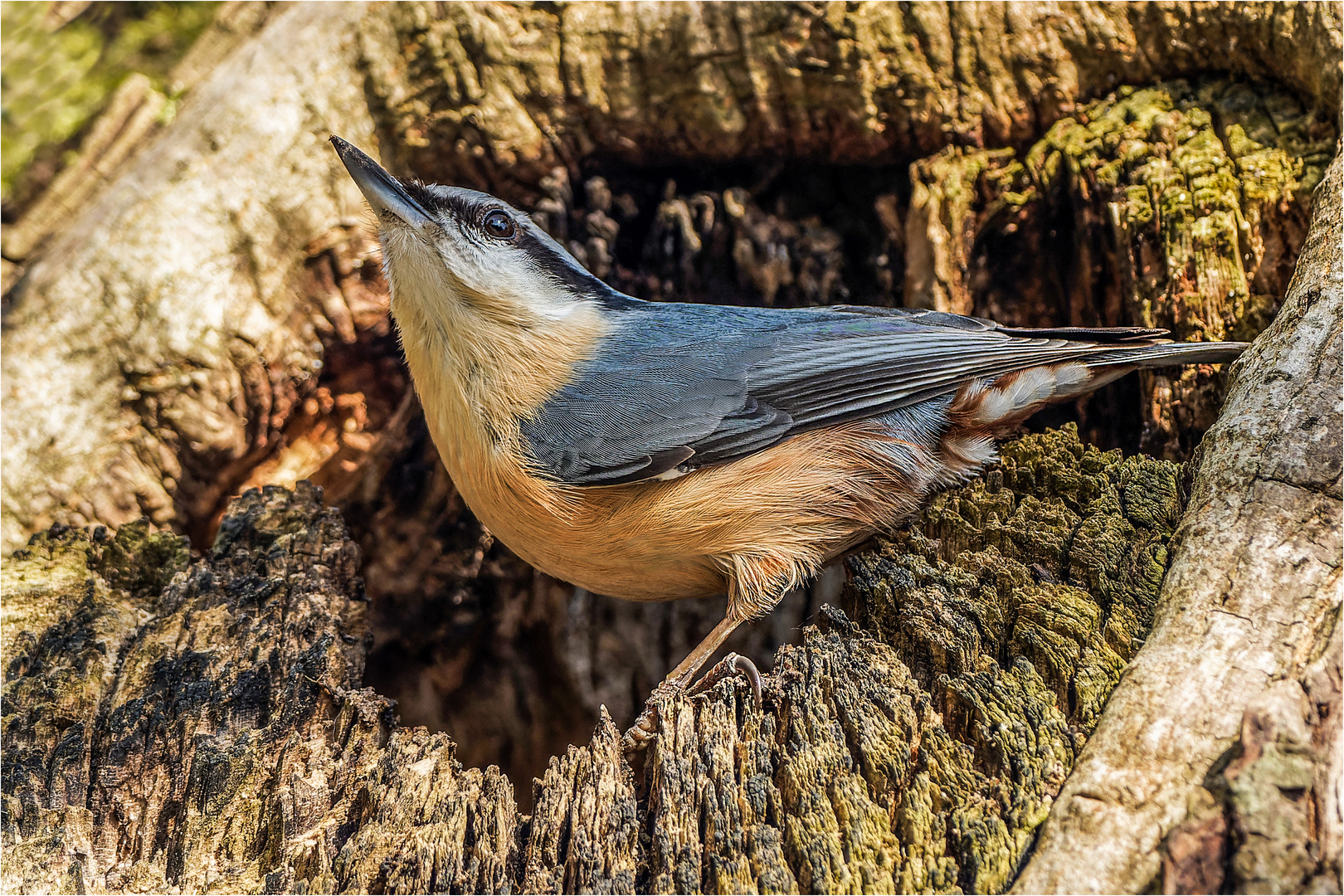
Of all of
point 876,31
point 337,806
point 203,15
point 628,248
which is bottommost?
point 337,806

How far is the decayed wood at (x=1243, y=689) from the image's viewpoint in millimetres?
1720

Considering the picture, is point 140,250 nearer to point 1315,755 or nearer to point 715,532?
point 715,532

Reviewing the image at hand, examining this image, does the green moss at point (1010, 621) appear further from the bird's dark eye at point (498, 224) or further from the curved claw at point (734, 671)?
the bird's dark eye at point (498, 224)

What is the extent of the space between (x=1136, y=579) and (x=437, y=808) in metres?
1.94

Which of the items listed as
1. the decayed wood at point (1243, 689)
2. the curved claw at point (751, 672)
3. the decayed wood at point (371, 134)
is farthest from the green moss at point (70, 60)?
the decayed wood at point (1243, 689)

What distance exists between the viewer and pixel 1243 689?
1947 mm

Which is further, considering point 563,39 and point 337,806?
point 563,39

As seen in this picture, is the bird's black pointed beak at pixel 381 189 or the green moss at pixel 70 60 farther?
the green moss at pixel 70 60

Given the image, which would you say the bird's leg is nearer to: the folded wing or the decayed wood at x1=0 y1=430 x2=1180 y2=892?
the decayed wood at x1=0 y1=430 x2=1180 y2=892

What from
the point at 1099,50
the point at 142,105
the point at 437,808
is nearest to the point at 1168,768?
the point at 437,808

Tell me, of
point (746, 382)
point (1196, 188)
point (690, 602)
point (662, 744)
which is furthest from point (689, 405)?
point (1196, 188)

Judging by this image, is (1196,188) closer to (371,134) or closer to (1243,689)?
(1243,689)

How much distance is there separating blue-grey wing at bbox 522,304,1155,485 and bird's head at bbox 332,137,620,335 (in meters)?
0.35

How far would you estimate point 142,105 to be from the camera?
5184 millimetres
